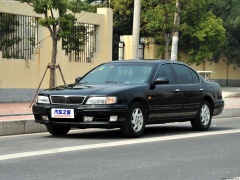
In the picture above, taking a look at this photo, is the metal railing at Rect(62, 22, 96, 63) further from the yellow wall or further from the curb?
the curb

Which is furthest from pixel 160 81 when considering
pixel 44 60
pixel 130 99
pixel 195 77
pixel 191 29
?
pixel 191 29

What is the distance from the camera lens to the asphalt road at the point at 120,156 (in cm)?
796

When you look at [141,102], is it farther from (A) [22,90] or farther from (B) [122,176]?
(A) [22,90]

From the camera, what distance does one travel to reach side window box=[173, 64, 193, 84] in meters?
13.5

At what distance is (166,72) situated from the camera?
13.1m

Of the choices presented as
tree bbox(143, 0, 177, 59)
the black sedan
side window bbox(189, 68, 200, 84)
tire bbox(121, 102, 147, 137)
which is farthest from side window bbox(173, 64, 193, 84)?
tree bbox(143, 0, 177, 59)

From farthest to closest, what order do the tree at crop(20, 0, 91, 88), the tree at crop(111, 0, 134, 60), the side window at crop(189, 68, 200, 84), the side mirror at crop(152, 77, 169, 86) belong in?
the tree at crop(111, 0, 134, 60), the tree at crop(20, 0, 91, 88), the side window at crop(189, 68, 200, 84), the side mirror at crop(152, 77, 169, 86)

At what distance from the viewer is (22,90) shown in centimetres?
2192

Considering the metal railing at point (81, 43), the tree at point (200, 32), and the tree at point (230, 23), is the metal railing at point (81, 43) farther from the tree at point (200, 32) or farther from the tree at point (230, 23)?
the tree at point (230, 23)

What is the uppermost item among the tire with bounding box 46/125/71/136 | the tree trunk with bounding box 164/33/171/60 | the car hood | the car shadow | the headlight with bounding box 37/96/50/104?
the tree trunk with bounding box 164/33/171/60

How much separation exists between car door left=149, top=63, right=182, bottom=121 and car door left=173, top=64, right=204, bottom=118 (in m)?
0.22

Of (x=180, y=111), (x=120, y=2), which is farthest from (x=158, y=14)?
(x=180, y=111)

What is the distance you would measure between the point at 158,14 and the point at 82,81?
48.5 ft

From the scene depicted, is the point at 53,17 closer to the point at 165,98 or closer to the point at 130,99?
the point at 165,98
